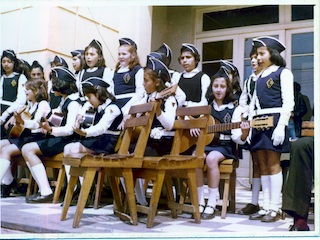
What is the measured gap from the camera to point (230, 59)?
2.87 meters

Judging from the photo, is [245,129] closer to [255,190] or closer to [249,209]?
[255,190]

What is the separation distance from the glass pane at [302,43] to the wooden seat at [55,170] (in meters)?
1.64

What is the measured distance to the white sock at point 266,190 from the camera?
272 centimetres

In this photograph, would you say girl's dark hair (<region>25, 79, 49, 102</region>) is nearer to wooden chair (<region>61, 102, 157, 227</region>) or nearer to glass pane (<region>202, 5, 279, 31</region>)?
wooden chair (<region>61, 102, 157, 227</region>)

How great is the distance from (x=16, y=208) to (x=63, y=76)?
0.92 m

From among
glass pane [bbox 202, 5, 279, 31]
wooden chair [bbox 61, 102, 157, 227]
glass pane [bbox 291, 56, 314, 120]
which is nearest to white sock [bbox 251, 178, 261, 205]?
glass pane [bbox 291, 56, 314, 120]

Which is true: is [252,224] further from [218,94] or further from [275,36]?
[275,36]

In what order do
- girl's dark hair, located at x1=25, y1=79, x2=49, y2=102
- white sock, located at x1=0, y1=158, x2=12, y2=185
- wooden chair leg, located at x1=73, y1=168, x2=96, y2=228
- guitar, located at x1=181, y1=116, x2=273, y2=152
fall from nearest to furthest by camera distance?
wooden chair leg, located at x1=73, y1=168, x2=96, y2=228 < guitar, located at x1=181, y1=116, x2=273, y2=152 < white sock, located at x1=0, y1=158, x2=12, y2=185 < girl's dark hair, located at x1=25, y1=79, x2=49, y2=102

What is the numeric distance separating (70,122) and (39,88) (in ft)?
1.11

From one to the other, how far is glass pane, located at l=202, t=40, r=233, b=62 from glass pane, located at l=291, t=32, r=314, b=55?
40 centimetres

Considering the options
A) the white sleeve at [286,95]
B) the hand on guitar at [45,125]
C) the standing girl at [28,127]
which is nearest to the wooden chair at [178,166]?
the white sleeve at [286,95]

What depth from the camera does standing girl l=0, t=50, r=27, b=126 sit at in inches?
113

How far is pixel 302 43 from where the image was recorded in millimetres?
2752

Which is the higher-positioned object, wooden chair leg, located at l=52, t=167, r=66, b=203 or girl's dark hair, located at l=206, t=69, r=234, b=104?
girl's dark hair, located at l=206, t=69, r=234, b=104
